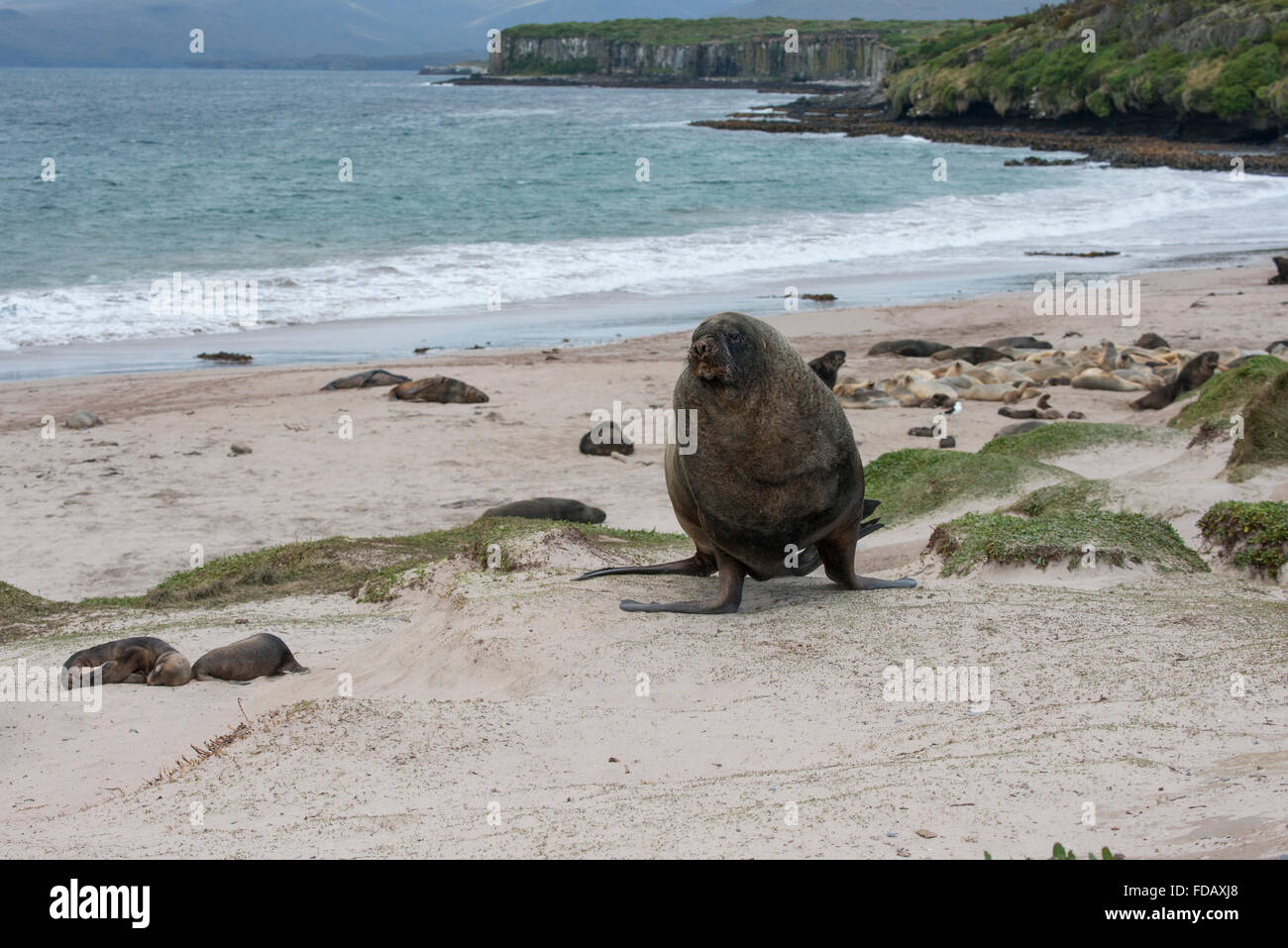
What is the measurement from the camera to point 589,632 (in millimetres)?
5832

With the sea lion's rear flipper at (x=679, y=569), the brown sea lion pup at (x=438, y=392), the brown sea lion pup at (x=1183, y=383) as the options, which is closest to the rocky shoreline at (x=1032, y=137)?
the brown sea lion pup at (x=1183, y=383)

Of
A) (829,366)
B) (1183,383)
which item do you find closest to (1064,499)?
(1183,383)

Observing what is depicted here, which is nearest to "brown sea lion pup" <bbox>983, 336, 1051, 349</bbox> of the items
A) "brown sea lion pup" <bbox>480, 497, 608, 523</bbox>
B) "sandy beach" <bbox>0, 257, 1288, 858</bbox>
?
"sandy beach" <bbox>0, 257, 1288, 858</bbox>

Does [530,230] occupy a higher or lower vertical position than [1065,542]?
higher

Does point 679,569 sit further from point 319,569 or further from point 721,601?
point 319,569

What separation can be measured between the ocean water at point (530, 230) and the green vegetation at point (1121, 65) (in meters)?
8.68

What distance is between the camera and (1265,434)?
28.9ft

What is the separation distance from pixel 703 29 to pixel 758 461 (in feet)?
517

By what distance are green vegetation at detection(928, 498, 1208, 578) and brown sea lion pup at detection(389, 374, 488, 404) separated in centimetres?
845

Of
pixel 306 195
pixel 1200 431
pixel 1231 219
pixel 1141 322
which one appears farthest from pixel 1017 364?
pixel 306 195

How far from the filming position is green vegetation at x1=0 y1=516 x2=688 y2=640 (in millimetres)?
7938
